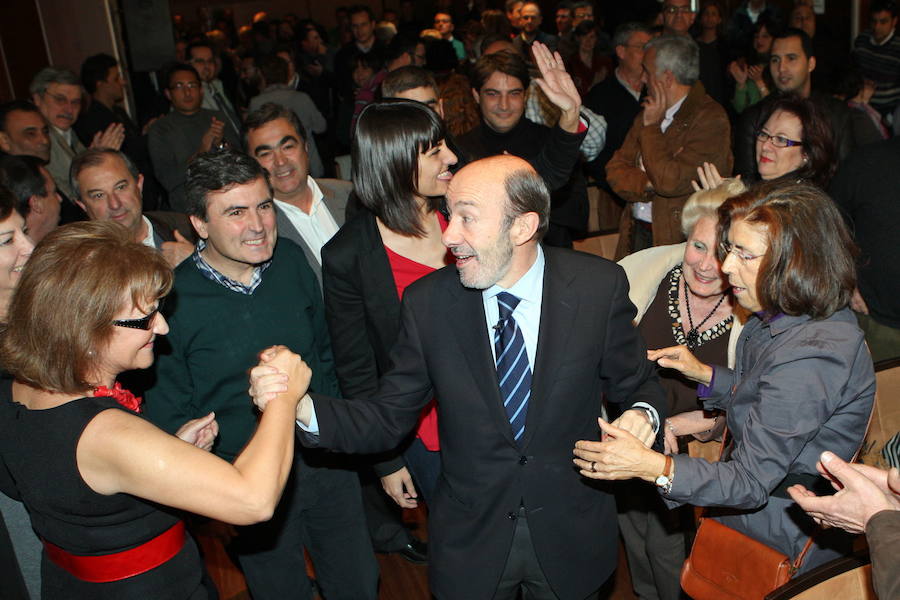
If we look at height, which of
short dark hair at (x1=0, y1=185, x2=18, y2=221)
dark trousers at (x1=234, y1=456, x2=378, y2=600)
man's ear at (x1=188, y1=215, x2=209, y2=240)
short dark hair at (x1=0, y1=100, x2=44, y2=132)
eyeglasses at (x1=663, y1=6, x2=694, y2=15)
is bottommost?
dark trousers at (x1=234, y1=456, x2=378, y2=600)

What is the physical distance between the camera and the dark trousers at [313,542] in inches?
95.2

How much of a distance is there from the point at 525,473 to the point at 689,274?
107 cm

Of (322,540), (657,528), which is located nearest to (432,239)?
(322,540)

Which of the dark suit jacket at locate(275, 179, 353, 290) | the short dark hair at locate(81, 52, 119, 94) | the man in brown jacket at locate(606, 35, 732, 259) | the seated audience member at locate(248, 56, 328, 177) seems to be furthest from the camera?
the seated audience member at locate(248, 56, 328, 177)

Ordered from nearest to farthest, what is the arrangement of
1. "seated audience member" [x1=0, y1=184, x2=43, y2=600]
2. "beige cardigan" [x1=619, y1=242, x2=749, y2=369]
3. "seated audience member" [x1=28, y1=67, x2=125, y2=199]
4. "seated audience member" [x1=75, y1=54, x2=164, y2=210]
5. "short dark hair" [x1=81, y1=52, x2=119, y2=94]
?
"seated audience member" [x1=0, y1=184, x2=43, y2=600]
"beige cardigan" [x1=619, y1=242, x2=749, y2=369]
"seated audience member" [x1=28, y1=67, x2=125, y2=199]
"seated audience member" [x1=75, y1=54, x2=164, y2=210]
"short dark hair" [x1=81, y1=52, x2=119, y2=94]

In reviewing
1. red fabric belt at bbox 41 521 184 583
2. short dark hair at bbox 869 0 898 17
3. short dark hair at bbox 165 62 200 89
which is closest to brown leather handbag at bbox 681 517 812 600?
red fabric belt at bbox 41 521 184 583

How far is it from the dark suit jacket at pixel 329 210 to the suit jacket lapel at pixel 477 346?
908 millimetres

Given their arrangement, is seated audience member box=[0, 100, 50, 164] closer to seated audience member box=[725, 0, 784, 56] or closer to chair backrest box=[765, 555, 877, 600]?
chair backrest box=[765, 555, 877, 600]

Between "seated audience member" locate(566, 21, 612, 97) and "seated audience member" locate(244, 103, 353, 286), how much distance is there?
4109 millimetres

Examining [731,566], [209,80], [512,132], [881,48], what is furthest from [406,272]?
[881,48]

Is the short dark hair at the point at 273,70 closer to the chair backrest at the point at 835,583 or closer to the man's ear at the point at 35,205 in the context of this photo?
the man's ear at the point at 35,205

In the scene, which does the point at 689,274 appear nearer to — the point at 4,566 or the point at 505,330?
the point at 505,330

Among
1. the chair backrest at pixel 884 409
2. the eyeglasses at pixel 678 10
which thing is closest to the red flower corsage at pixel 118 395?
the chair backrest at pixel 884 409

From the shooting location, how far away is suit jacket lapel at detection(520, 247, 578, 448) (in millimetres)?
1909
